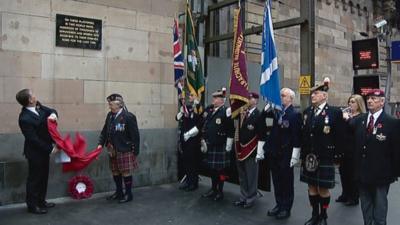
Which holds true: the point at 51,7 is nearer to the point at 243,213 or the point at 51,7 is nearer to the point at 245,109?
the point at 245,109

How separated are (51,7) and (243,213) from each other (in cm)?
446

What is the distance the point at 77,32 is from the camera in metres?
7.54

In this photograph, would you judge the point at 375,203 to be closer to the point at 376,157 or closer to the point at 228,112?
the point at 376,157

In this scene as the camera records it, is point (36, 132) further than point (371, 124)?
Yes

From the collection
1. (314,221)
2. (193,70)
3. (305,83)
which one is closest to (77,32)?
(193,70)

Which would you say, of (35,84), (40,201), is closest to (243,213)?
(40,201)

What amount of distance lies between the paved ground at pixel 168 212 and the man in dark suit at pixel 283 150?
0.24 metres

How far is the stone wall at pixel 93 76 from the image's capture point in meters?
6.87

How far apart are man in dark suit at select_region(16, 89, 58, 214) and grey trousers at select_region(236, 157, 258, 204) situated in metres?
2.96

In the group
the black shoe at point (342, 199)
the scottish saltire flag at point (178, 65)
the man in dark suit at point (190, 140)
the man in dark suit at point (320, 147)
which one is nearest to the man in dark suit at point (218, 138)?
the man in dark suit at point (190, 140)

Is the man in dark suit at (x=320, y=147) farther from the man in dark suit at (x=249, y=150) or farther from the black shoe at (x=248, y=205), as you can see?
the black shoe at (x=248, y=205)

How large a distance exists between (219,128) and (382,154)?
2.91 metres

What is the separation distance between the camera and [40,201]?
6.66 meters

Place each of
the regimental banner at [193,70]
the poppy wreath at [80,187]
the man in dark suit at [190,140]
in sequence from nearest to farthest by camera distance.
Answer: the poppy wreath at [80,187], the man in dark suit at [190,140], the regimental banner at [193,70]
